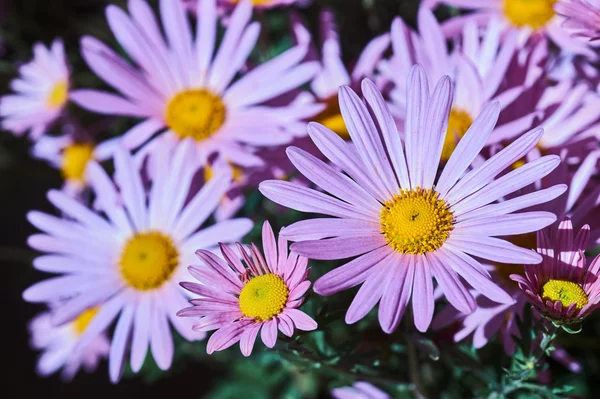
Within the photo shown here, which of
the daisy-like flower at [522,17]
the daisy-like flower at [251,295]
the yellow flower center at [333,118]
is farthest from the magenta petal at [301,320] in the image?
the daisy-like flower at [522,17]

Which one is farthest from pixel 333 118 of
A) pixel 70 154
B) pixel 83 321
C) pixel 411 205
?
pixel 83 321

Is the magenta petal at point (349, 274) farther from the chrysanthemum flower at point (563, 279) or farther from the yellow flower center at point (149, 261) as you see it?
the yellow flower center at point (149, 261)

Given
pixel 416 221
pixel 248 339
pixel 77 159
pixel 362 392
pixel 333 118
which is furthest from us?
pixel 77 159

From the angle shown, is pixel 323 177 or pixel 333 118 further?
pixel 333 118

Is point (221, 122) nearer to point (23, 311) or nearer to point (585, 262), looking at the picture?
point (585, 262)

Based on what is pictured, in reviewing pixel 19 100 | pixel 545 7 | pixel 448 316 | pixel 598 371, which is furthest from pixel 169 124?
pixel 598 371

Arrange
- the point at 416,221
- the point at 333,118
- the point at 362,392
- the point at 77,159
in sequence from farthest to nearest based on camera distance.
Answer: the point at 77,159 < the point at 333,118 < the point at 362,392 < the point at 416,221

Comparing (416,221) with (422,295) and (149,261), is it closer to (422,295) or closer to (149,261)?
(422,295)

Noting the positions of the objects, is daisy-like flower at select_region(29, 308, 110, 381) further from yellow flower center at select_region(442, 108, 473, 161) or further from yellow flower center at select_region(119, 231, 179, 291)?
yellow flower center at select_region(442, 108, 473, 161)
